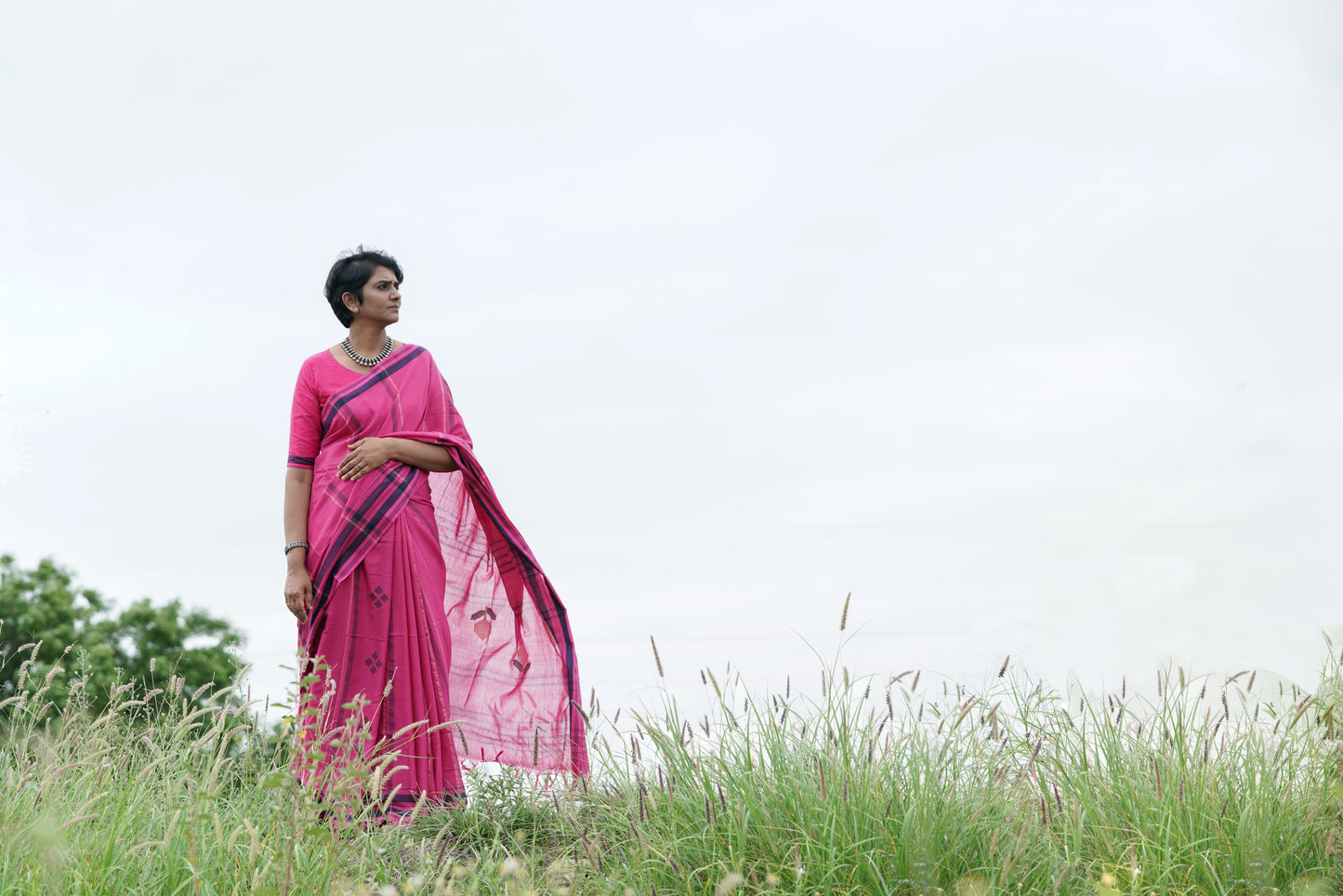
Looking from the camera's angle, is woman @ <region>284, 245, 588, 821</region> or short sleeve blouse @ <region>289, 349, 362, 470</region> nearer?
woman @ <region>284, 245, 588, 821</region>

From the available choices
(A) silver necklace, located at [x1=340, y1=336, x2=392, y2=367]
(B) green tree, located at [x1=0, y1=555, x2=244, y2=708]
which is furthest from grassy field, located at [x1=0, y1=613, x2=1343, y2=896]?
(B) green tree, located at [x1=0, y1=555, x2=244, y2=708]

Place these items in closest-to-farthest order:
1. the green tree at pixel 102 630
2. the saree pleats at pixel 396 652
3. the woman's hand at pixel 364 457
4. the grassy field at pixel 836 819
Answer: the grassy field at pixel 836 819, the saree pleats at pixel 396 652, the woman's hand at pixel 364 457, the green tree at pixel 102 630

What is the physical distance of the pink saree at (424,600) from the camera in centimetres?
579

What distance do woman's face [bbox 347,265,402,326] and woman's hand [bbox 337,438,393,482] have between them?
2.42 ft

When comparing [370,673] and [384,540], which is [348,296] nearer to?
[384,540]

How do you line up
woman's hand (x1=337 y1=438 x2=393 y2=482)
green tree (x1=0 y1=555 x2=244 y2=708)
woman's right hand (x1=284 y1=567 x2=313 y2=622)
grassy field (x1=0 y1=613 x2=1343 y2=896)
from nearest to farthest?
grassy field (x1=0 y1=613 x2=1343 y2=896)
woman's hand (x1=337 y1=438 x2=393 y2=482)
woman's right hand (x1=284 y1=567 x2=313 y2=622)
green tree (x1=0 y1=555 x2=244 y2=708)

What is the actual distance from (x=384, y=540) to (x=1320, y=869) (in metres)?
4.35

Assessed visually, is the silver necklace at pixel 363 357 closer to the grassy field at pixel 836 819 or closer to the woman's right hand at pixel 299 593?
the woman's right hand at pixel 299 593

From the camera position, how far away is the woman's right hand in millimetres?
5961

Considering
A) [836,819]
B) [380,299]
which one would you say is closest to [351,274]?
[380,299]

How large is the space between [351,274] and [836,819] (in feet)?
13.7

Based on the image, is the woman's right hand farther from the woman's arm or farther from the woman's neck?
the woman's neck

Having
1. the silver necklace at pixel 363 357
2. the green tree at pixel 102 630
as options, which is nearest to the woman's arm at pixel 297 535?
the silver necklace at pixel 363 357

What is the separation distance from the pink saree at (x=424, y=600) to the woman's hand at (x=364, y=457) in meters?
0.07
